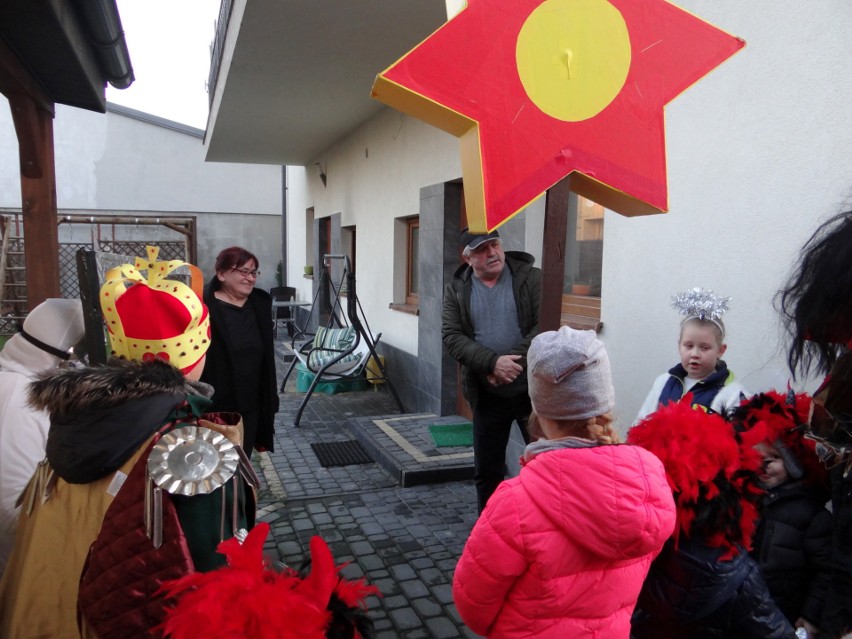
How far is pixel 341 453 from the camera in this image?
538 cm

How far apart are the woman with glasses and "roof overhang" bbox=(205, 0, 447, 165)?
2322 mm

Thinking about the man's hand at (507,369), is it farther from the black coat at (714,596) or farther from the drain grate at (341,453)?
the drain grate at (341,453)

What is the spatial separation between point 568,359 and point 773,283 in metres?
1.62

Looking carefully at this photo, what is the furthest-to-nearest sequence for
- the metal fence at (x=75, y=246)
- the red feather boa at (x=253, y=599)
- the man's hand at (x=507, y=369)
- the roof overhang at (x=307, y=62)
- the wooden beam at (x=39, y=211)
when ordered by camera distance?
1. the metal fence at (x=75, y=246)
2. the roof overhang at (x=307, y=62)
3. the wooden beam at (x=39, y=211)
4. the man's hand at (x=507, y=369)
5. the red feather boa at (x=253, y=599)

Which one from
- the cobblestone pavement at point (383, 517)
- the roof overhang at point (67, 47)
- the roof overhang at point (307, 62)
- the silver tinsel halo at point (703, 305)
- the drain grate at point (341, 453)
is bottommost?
the drain grate at point (341, 453)

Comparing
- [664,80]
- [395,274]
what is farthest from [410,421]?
[664,80]

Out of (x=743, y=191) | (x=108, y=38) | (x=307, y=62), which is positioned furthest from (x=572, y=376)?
(x=307, y=62)

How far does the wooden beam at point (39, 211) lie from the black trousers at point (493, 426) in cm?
280

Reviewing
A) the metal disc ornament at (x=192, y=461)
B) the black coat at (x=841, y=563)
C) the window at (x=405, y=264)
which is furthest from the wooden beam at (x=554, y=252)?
the window at (x=405, y=264)

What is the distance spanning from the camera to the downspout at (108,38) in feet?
10.2

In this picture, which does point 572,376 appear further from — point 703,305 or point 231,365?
point 231,365

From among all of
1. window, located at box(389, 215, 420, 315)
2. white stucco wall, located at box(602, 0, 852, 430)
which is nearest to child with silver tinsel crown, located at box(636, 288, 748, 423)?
white stucco wall, located at box(602, 0, 852, 430)

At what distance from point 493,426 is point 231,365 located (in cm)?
151

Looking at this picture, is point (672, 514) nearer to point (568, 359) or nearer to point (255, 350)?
point (568, 359)
